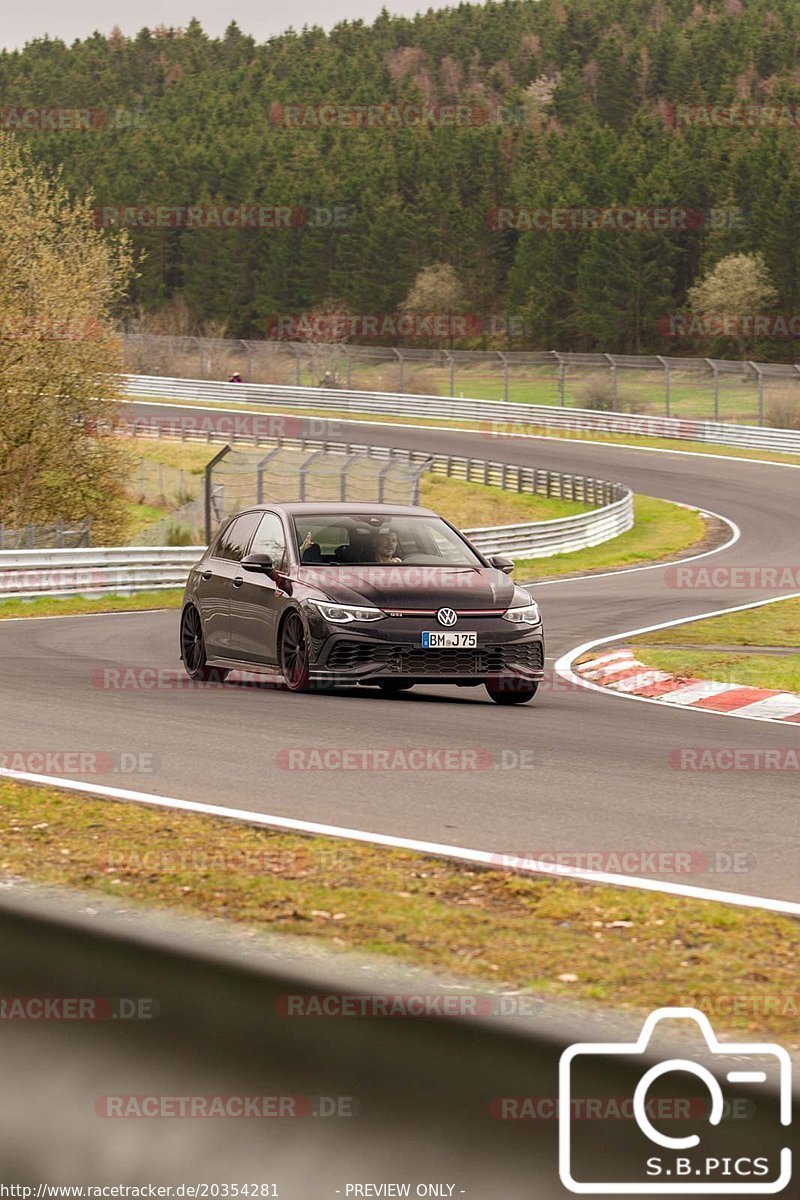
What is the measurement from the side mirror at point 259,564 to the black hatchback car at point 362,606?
0.01 m

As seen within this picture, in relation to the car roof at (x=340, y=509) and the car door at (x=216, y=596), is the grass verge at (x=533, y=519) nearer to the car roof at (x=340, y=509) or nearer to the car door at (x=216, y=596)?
the car door at (x=216, y=596)

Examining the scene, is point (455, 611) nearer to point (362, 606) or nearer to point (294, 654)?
point (362, 606)

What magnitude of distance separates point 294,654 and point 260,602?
2.32ft

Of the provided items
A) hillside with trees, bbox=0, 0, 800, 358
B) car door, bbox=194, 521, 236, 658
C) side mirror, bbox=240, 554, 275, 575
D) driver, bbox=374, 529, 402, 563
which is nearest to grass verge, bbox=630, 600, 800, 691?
driver, bbox=374, 529, 402, 563

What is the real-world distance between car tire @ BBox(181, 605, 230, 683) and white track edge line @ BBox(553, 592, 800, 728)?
325cm

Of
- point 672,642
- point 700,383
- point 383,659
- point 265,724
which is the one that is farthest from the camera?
point 700,383

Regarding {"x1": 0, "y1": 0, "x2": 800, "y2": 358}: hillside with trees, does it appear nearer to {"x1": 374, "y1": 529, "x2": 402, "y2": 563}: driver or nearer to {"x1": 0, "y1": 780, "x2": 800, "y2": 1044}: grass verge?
{"x1": 374, "y1": 529, "x2": 402, "y2": 563}: driver

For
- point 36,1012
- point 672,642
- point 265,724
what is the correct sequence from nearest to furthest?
point 36,1012, point 265,724, point 672,642

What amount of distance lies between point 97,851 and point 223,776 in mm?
2086

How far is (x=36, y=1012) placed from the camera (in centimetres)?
384

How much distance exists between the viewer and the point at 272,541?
45.2 feet

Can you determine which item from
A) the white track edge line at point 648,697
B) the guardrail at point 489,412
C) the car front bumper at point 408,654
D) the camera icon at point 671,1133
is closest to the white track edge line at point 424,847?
the camera icon at point 671,1133

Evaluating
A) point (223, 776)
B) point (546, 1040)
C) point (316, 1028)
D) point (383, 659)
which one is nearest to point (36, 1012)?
point (316, 1028)

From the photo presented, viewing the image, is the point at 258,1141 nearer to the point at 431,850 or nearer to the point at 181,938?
the point at 181,938
